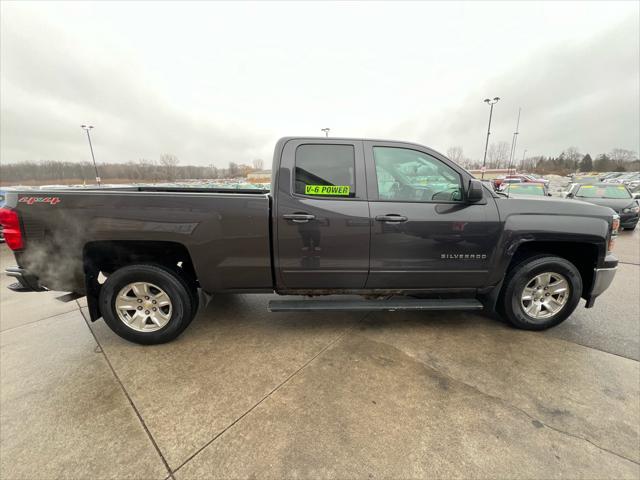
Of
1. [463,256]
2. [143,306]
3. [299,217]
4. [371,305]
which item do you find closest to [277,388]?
[371,305]

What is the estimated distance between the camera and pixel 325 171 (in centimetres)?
290

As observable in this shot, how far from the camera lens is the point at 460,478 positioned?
5.55 feet

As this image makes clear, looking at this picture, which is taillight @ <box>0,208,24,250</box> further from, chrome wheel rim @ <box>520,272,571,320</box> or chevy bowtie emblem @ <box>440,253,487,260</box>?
chrome wheel rim @ <box>520,272,571,320</box>

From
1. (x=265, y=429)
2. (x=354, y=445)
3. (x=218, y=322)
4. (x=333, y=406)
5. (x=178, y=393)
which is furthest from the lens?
(x=218, y=322)

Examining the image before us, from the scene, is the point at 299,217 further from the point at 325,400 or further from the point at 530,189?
the point at 530,189

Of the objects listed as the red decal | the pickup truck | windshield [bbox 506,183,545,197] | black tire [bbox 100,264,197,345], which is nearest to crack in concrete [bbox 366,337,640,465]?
the pickup truck

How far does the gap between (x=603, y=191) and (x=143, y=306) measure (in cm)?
1400

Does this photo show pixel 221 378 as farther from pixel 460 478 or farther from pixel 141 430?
pixel 460 478

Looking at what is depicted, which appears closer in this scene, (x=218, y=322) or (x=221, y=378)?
(x=221, y=378)

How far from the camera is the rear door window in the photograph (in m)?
2.85

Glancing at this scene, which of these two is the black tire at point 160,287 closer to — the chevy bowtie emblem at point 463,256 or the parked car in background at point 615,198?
the chevy bowtie emblem at point 463,256

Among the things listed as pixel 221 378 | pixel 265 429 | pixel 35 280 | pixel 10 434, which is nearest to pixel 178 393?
pixel 221 378

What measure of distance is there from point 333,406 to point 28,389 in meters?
2.51

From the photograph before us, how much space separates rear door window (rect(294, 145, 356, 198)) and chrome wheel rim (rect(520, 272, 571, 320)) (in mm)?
A: 2223
